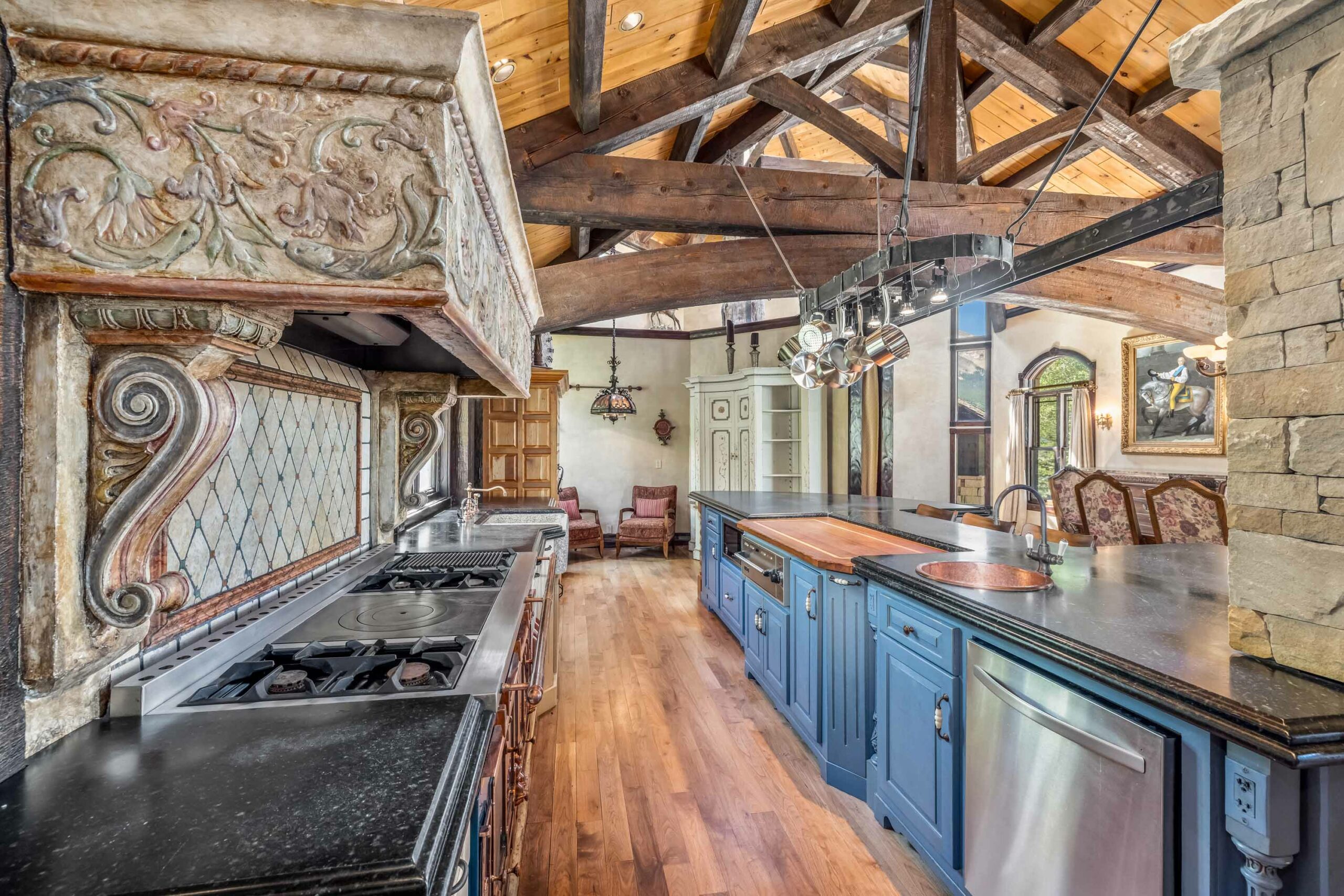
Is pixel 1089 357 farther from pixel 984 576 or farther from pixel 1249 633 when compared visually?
pixel 1249 633

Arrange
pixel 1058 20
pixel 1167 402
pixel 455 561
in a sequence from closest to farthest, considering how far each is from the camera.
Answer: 1. pixel 455 561
2. pixel 1058 20
3. pixel 1167 402

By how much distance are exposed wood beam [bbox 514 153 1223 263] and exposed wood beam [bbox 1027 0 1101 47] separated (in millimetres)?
712

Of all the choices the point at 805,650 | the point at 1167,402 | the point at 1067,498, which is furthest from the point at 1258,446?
the point at 1167,402

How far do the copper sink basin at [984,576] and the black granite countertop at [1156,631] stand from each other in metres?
0.04

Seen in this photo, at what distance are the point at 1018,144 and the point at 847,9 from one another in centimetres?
146

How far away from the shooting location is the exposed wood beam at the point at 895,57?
374cm

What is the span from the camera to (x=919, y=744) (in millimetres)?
1840

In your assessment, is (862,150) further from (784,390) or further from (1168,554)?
(784,390)

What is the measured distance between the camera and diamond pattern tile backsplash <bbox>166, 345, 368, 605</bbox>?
1180 mm

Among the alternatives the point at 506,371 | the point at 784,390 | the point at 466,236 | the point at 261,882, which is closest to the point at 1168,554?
the point at 506,371

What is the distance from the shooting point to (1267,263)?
3.73 feet

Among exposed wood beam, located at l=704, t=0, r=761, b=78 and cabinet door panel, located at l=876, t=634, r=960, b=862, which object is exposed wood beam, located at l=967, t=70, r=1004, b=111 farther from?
cabinet door panel, located at l=876, t=634, r=960, b=862

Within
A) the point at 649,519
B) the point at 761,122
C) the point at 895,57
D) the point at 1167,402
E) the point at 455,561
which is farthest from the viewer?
the point at 649,519

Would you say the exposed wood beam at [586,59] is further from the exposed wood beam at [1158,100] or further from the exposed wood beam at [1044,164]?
the exposed wood beam at [1044,164]
